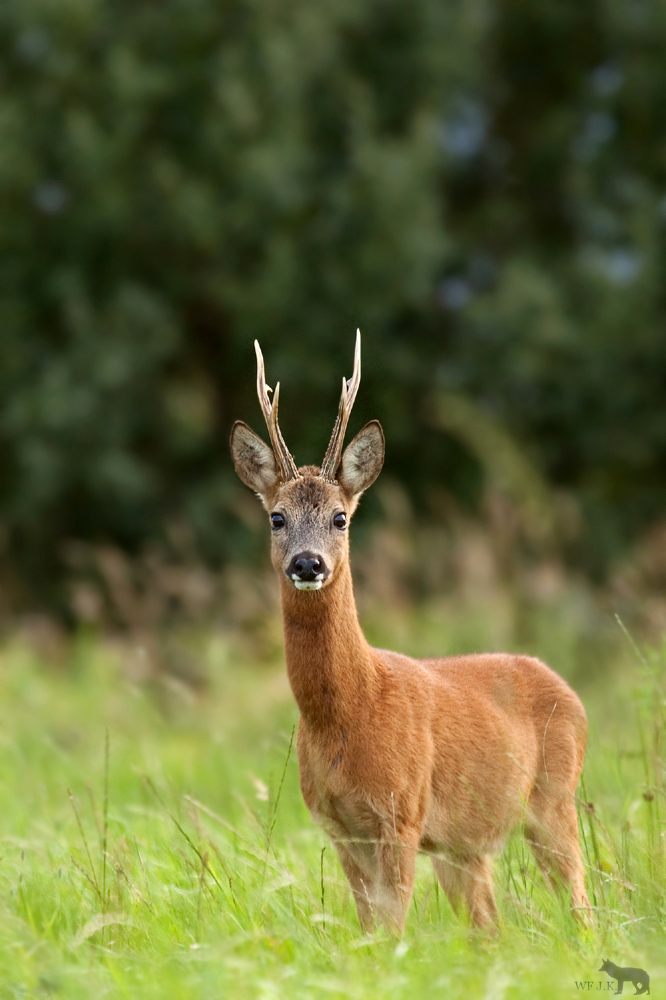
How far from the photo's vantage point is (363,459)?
4.50 meters

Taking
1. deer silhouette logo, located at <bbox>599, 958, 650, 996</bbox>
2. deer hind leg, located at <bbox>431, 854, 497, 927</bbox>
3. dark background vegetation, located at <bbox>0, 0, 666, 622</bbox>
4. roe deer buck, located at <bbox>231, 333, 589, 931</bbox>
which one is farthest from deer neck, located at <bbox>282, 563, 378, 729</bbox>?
dark background vegetation, located at <bbox>0, 0, 666, 622</bbox>

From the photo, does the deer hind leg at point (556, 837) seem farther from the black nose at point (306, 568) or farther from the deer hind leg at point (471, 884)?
the black nose at point (306, 568)

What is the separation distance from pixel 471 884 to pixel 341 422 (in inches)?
62.8

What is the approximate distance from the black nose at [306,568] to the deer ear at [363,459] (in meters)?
0.45

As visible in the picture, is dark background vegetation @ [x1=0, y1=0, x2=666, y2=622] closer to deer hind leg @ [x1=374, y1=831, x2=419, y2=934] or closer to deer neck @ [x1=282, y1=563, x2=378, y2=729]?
deer neck @ [x1=282, y1=563, x2=378, y2=729]

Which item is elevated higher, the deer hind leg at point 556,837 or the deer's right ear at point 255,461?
the deer's right ear at point 255,461

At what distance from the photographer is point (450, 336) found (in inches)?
720

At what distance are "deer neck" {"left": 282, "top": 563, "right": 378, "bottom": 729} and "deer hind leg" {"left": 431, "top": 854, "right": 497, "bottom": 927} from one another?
65 centimetres

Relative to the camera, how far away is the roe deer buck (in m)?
4.02

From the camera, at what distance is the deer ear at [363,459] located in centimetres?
449
